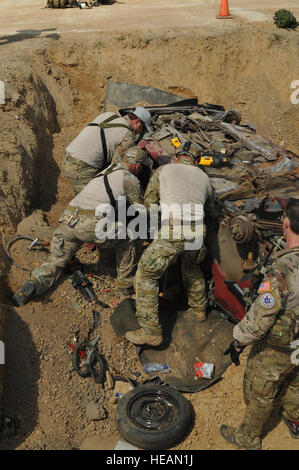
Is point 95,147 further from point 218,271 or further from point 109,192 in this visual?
point 218,271

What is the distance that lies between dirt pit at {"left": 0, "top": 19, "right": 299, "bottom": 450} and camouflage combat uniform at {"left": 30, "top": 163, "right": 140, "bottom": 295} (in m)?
0.29

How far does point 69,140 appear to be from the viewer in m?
9.05

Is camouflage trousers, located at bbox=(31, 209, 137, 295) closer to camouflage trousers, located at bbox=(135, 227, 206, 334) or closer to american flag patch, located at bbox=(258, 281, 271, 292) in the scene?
camouflage trousers, located at bbox=(135, 227, 206, 334)

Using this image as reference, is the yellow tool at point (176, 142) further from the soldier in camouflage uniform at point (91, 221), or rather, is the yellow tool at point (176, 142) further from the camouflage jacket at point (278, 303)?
the camouflage jacket at point (278, 303)

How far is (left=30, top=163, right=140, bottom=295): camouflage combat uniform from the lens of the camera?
5391 millimetres

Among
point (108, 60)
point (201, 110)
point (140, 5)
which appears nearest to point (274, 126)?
point (201, 110)

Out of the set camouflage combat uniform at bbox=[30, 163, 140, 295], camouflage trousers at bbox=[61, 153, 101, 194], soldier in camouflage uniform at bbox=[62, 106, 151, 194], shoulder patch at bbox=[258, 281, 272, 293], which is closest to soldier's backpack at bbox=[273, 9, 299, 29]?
soldier in camouflage uniform at bbox=[62, 106, 151, 194]

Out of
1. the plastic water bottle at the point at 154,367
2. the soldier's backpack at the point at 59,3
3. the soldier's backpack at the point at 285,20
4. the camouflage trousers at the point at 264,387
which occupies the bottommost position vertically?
the plastic water bottle at the point at 154,367

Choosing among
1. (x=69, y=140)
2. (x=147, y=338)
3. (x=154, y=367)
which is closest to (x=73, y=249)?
(x=147, y=338)

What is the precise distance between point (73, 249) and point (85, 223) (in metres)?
0.49

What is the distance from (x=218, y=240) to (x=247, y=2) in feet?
38.7

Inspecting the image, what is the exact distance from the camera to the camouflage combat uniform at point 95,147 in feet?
21.0

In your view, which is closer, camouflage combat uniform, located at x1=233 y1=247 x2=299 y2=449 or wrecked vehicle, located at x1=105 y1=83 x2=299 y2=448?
camouflage combat uniform, located at x1=233 y1=247 x2=299 y2=449

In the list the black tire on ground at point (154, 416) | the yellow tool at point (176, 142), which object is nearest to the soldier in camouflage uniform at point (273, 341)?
the black tire on ground at point (154, 416)
